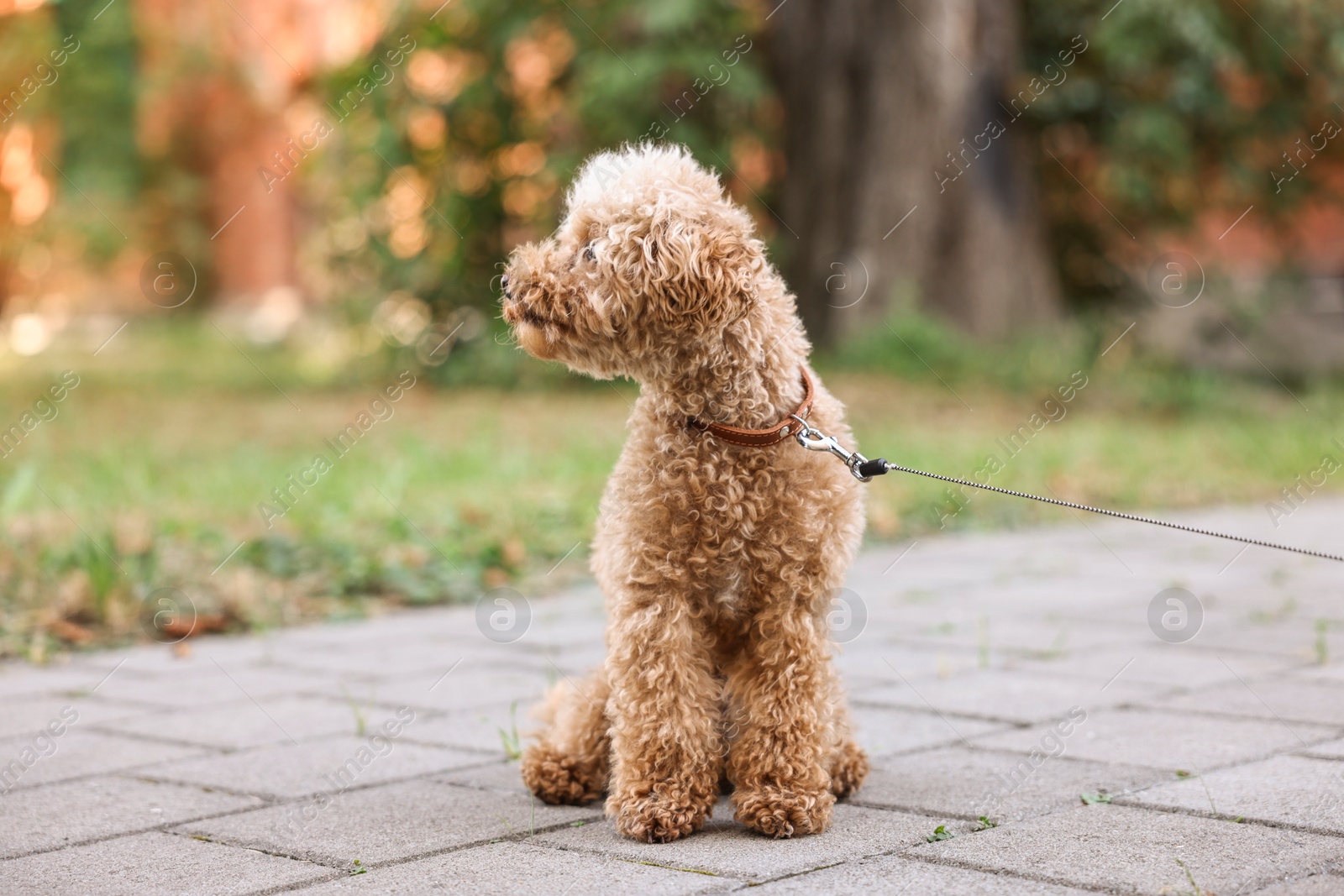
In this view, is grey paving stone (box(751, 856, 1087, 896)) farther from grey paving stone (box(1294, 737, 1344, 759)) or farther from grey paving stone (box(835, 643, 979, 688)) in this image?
grey paving stone (box(835, 643, 979, 688))

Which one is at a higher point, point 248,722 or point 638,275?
point 638,275

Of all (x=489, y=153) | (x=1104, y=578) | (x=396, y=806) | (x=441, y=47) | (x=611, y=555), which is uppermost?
(x=441, y=47)

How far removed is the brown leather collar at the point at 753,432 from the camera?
10.1ft

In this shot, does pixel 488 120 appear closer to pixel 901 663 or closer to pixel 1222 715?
pixel 901 663

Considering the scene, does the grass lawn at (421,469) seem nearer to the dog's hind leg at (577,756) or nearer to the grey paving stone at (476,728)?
the grey paving stone at (476,728)

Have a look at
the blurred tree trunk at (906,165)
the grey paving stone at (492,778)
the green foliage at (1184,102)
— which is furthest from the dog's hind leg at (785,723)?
the green foliage at (1184,102)

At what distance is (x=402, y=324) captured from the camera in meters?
13.0

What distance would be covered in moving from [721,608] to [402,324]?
10.3m

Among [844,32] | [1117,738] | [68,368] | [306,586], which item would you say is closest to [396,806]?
[1117,738]

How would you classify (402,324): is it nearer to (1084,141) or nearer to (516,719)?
(1084,141)

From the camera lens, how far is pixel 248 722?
4156mm

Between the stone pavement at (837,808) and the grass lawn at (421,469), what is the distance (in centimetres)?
42

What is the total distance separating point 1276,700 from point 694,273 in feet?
7.56

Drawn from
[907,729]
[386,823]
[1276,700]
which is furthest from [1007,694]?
[386,823]
